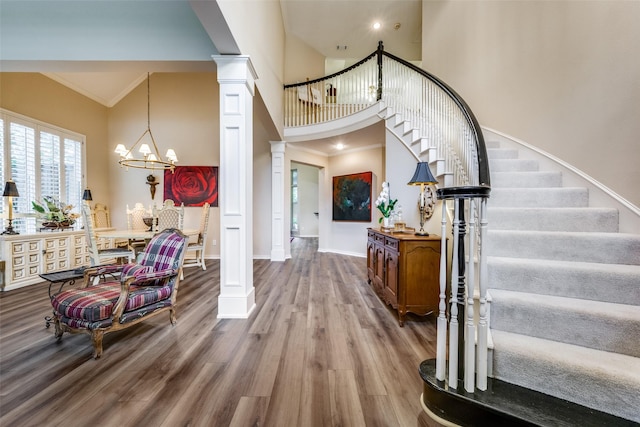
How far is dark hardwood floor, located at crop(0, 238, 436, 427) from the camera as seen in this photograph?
4.50ft

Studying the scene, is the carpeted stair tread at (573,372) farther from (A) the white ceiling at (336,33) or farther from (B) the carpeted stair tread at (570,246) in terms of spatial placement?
(A) the white ceiling at (336,33)

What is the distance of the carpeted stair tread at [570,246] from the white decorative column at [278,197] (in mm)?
4323

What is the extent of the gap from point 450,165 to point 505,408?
262 cm

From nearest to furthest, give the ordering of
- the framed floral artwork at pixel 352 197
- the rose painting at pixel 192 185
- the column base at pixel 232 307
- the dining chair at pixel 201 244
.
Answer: the column base at pixel 232 307 < the dining chair at pixel 201 244 < the rose painting at pixel 192 185 < the framed floral artwork at pixel 352 197

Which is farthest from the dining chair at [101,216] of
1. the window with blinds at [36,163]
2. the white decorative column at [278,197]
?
the white decorative column at [278,197]

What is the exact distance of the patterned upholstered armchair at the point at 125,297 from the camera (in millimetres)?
1939

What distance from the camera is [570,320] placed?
1386mm

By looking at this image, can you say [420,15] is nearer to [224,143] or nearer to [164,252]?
[224,143]

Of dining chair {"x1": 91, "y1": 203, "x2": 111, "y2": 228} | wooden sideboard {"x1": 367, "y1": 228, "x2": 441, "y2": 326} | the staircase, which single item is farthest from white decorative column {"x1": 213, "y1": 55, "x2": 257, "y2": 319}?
dining chair {"x1": 91, "y1": 203, "x2": 111, "y2": 228}

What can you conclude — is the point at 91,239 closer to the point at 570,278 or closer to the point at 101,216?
the point at 101,216

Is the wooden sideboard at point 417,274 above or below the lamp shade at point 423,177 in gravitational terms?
below

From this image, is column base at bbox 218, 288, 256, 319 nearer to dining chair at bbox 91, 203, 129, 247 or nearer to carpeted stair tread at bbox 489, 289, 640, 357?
carpeted stair tread at bbox 489, 289, 640, 357

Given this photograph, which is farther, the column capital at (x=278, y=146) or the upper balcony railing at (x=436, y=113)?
the column capital at (x=278, y=146)

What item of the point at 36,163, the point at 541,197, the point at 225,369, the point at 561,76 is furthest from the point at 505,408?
the point at 36,163
